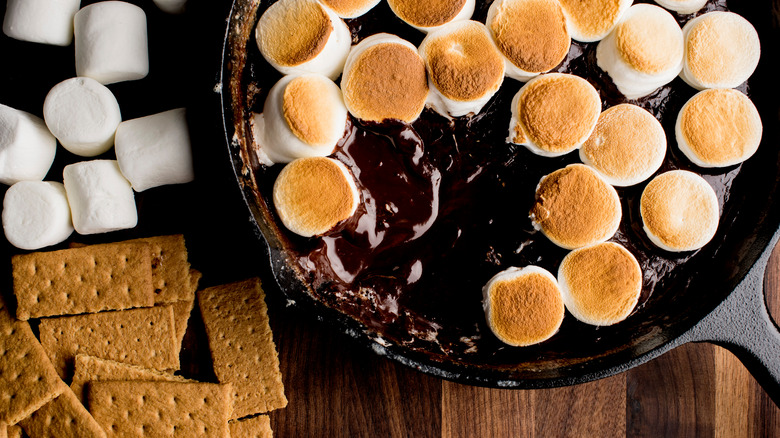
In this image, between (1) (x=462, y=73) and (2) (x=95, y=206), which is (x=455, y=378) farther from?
(2) (x=95, y=206)

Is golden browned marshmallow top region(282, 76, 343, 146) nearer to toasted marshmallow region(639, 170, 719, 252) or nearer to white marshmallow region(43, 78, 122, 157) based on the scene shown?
white marshmallow region(43, 78, 122, 157)

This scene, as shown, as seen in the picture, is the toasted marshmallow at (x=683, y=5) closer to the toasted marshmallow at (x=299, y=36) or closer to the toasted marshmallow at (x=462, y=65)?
the toasted marshmallow at (x=462, y=65)

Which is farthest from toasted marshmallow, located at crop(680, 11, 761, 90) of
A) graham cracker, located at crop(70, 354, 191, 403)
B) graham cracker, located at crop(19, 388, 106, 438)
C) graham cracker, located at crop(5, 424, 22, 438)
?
graham cracker, located at crop(5, 424, 22, 438)

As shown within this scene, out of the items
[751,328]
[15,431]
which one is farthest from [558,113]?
[15,431]

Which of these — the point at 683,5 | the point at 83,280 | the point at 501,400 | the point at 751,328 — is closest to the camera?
the point at 751,328

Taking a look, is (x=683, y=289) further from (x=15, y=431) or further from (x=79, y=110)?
(x=15, y=431)

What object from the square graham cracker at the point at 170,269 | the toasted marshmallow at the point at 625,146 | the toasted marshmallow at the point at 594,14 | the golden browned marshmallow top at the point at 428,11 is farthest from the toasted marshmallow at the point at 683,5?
the square graham cracker at the point at 170,269

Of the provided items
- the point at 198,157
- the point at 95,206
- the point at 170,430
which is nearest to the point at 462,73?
the point at 198,157
